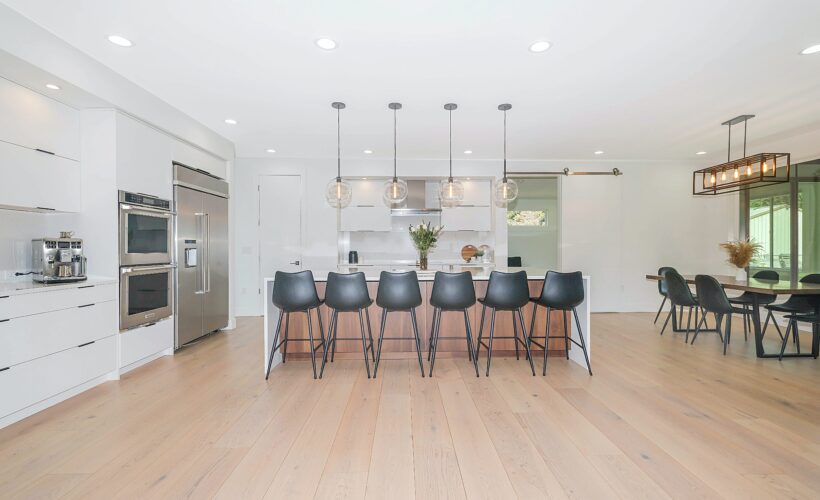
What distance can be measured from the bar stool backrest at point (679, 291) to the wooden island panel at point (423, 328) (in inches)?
76.0

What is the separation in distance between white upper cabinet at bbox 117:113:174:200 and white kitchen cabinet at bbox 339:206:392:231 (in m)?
2.71

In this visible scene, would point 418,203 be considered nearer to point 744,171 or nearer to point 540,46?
point 540,46

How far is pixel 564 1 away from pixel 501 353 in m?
3.12

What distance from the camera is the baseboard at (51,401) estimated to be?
2531 mm

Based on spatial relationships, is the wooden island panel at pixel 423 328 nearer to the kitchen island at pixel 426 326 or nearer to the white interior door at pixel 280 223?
the kitchen island at pixel 426 326

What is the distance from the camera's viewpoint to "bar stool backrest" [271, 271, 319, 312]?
134 inches

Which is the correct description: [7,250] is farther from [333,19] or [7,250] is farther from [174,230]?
[333,19]

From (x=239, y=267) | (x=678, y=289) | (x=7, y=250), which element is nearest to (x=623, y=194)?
(x=678, y=289)

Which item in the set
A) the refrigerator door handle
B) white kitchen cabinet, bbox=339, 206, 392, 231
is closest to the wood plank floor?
the refrigerator door handle

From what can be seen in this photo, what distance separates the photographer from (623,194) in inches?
263

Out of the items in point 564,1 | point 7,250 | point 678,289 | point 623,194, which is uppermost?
point 564,1

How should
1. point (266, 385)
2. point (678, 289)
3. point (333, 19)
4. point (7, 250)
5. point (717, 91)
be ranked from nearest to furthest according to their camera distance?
1. point (333, 19)
2. point (7, 250)
3. point (266, 385)
4. point (717, 91)
5. point (678, 289)

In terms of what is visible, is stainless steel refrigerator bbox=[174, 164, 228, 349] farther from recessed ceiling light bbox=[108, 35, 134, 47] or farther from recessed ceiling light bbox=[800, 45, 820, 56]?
recessed ceiling light bbox=[800, 45, 820, 56]

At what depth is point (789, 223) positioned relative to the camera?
584 centimetres
